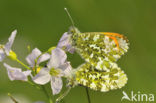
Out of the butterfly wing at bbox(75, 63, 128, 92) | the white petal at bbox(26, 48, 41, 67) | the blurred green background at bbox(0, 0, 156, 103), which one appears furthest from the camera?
the blurred green background at bbox(0, 0, 156, 103)

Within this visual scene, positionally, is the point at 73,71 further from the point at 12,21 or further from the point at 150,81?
the point at 12,21

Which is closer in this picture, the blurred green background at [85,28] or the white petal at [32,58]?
the white petal at [32,58]

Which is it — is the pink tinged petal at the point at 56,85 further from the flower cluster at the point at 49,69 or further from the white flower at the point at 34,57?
the white flower at the point at 34,57

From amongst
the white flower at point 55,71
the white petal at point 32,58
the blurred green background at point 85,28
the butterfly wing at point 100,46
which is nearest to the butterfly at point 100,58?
the butterfly wing at point 100,46

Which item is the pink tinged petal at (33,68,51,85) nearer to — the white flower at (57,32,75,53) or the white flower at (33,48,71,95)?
the white flower at (33,48,71,95)

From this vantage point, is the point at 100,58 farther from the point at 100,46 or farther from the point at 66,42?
the point at 66,42

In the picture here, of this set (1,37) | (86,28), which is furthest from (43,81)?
(1,37)

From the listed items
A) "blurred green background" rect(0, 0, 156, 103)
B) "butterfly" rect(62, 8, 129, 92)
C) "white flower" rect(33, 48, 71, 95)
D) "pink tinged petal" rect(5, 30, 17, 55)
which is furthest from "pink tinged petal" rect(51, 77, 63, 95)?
"blurred green background" rect(0, 0, 156, 103)
